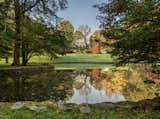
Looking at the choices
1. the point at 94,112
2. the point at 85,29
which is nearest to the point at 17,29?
the point at 94,112

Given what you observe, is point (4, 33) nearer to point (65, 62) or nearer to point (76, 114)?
point (76, 114)

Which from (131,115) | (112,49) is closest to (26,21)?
(112,49)

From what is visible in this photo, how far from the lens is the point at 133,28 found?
6098 millimetres

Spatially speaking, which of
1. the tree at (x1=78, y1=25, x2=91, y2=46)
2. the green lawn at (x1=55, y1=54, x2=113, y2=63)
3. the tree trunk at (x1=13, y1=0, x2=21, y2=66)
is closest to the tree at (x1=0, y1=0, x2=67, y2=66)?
the tree trunk at (x1=13, y1=0, x2=21, y2=66)

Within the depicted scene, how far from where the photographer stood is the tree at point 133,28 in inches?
219

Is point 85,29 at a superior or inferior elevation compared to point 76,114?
superior

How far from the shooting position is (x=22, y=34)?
19.1 meters

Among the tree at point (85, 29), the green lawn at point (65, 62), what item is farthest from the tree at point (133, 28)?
the tree at point (85, 29)

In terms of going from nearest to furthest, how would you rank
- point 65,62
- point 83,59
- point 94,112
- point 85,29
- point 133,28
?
point 94,112 → point 133,28 → point 65,62 → point 83,59 → point 85,29

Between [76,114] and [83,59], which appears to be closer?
[76,114]

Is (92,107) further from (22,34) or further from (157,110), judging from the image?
(22,34)

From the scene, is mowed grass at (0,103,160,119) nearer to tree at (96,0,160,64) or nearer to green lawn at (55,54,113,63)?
tree at (96,0,160,64)

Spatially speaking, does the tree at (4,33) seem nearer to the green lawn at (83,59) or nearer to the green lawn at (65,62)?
the green lawn at (65,62)

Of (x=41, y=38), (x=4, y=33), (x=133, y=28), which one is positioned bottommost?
(x=133, y=28)
